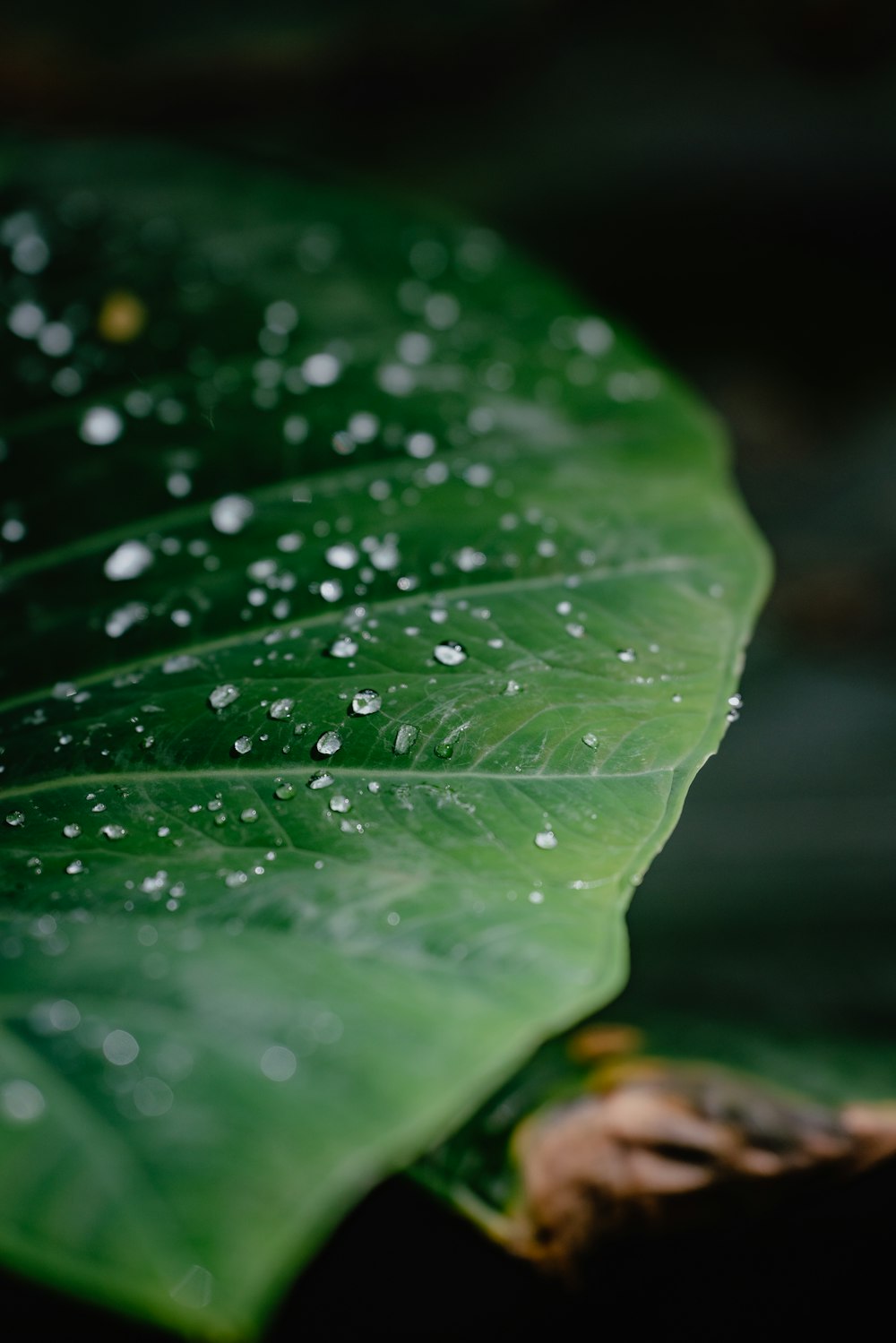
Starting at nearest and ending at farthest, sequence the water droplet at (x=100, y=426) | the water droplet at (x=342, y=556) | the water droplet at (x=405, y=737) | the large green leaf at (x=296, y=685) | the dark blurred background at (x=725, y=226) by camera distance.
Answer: the large green leaf at (x=296, y=685)
the water droplet at (x=405, y=737)
the water droplet at (x=342, y=556)
the water droplet at (x=100, y=426)
the dark blurred background at (x=725, y=226)

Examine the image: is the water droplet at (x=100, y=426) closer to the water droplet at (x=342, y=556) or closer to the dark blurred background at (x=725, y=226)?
the water droplet at (x=342, y=556)

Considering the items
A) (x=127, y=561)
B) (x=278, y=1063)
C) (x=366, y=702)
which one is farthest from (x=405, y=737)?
(x=127, y=561)

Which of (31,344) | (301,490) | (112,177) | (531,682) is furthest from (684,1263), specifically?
(112,177)

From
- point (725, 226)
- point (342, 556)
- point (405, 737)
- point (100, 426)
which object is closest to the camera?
point (405, 737)

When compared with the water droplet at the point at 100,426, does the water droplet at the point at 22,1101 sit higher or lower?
lower

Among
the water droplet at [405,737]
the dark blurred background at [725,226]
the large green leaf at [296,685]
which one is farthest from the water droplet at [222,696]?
the dark blurred background at [725,226]

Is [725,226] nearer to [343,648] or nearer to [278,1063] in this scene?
[343,648]

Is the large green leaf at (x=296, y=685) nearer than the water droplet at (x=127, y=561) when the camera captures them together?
Yes
